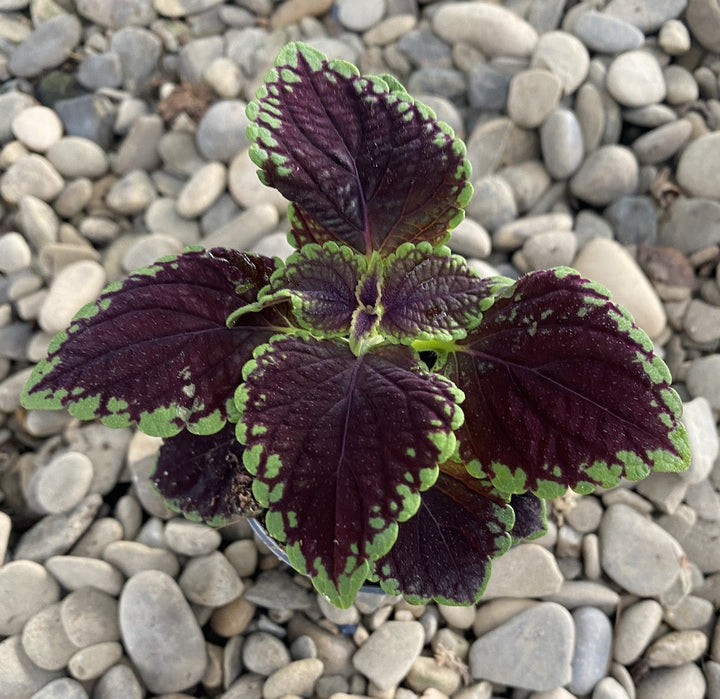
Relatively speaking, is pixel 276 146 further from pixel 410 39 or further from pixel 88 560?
pixel 410 39

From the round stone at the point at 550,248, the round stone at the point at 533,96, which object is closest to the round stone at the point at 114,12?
the round stone at the point at 533,96

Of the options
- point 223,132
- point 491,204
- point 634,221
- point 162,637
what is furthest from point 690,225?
point 162,637

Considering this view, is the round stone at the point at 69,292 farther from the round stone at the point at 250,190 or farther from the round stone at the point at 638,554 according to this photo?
the round stone at the point at 638,554

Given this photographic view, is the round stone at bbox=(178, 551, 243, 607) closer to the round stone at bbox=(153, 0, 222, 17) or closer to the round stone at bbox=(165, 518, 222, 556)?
the round stone at bbox=(165, 518, 222, 556)

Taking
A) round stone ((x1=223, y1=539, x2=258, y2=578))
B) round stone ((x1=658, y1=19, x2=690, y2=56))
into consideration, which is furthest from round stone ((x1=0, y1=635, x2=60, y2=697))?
round stone ((x1=658, y1=19, x2=690, y2=56))

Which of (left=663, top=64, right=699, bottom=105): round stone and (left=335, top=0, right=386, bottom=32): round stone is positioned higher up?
(left=663, top=64, right=699, bottom=105): round stone

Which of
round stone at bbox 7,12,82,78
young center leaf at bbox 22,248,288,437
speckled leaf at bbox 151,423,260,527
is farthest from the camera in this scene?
round stone at bbox 7,12,82,78

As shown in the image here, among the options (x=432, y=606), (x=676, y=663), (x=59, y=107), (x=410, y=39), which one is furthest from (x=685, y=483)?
(x=59, y=107)
